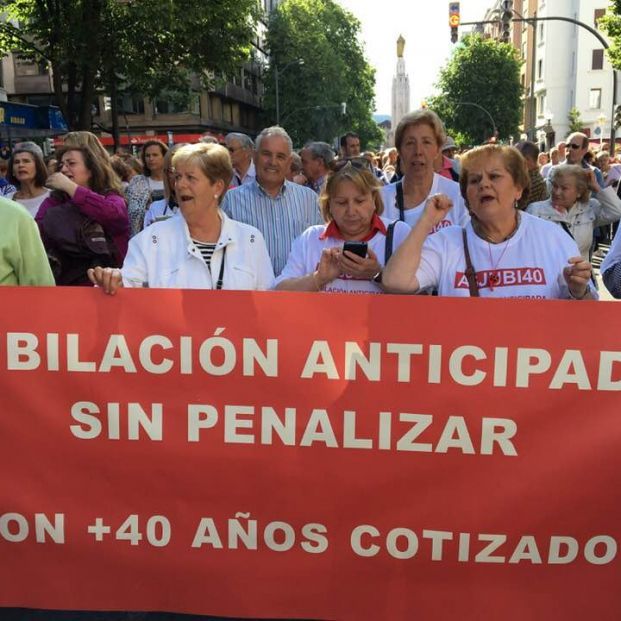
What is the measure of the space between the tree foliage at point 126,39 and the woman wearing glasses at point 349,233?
1642 centimetres

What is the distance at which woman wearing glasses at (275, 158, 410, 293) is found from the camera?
3.30 metres

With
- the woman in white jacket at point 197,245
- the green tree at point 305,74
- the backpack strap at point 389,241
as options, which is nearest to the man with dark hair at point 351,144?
the backpack strap at point 389,241

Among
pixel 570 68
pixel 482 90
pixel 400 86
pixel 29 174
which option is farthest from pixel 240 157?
pixel 400 86

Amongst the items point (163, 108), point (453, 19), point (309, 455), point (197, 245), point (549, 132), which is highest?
point (163, 108)

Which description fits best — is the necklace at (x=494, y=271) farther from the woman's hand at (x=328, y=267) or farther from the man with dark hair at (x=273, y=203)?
the man with dark hair at (x=273, y=203)

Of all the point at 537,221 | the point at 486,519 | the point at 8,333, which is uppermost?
the point at 537,221

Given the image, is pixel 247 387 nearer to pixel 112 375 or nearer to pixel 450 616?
pixel 112 375

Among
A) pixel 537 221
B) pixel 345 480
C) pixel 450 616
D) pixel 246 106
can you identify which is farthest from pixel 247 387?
pixel 246 106

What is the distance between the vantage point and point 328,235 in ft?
11.4

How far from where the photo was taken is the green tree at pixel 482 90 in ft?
200

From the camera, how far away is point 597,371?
260 cm

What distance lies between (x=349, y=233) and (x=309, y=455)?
115 cm

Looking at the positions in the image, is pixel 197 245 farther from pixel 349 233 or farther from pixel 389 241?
pixel 389 241

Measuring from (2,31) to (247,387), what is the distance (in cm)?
2209
